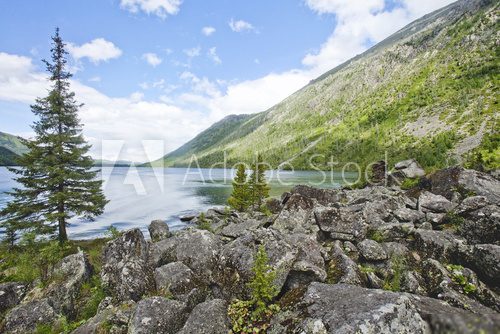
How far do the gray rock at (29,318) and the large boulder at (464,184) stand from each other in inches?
891

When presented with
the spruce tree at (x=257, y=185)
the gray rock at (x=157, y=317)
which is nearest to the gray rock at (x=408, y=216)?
the gray rock at (x=157, y=317)

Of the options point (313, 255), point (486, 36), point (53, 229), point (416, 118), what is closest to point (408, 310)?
point (313, 255)

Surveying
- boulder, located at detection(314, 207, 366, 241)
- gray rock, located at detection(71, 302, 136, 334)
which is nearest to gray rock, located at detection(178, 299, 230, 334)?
gray rock, located at detection(71, 302, 136, 334)

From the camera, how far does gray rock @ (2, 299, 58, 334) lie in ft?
32.7

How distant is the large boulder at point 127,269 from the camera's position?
9.69 m

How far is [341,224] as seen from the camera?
12352 millimetres

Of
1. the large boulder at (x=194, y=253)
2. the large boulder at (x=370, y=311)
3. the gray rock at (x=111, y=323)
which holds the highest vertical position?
the large boulder at (x=370, y=311)

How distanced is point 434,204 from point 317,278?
1119cm

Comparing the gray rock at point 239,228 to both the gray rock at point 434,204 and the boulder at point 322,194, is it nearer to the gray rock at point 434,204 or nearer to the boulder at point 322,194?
the gray rock at point 434,204

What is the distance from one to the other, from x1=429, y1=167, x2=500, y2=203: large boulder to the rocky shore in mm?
4056

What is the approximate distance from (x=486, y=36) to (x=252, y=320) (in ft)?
750

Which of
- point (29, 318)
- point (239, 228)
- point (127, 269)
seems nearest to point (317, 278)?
point (127, 269)

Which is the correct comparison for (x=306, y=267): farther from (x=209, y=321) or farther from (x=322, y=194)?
(x=322, y=194)

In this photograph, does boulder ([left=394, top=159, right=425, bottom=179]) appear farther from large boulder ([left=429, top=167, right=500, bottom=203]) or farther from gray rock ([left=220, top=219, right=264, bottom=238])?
gray rock ([left=220, top=219, right=264, bottom=238])
